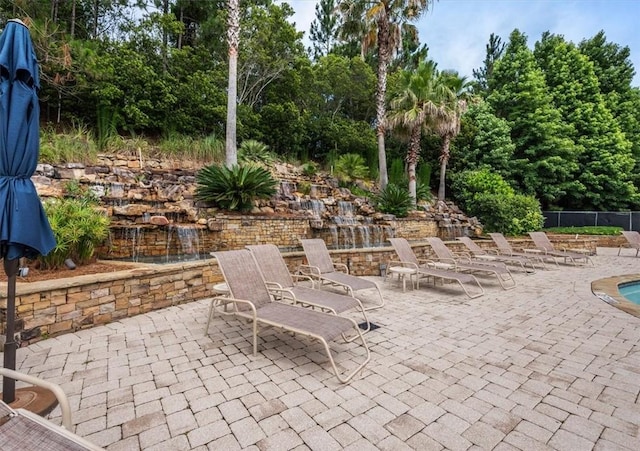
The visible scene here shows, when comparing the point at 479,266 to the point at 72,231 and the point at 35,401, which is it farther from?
the point at 72,231

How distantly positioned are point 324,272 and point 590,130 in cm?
2047

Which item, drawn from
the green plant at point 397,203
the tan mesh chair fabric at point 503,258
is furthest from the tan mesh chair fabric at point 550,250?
the green plant at point 397,203

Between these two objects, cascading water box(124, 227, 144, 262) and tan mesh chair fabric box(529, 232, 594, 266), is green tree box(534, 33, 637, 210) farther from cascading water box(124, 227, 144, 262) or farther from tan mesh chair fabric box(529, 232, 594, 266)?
cascading water box(124, 227, 144, 262)

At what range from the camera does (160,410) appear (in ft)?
7.13

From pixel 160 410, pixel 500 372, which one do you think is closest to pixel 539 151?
pixel 500 372

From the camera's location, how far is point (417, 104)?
13727 millimetres

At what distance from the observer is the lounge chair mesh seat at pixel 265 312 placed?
2.73m

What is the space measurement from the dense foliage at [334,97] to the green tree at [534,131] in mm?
71

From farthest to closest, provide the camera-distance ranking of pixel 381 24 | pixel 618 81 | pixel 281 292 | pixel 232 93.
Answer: pixel 618 81, pixel 381 24, pixel 232 93, pixel 281 292

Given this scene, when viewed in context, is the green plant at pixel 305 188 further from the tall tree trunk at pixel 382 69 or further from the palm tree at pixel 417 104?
the palm tree at pixel 417 104

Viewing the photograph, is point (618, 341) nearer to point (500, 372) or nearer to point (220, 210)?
point (500, 372)

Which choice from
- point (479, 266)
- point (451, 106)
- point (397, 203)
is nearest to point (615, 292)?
point (479, 266)

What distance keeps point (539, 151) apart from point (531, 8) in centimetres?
703

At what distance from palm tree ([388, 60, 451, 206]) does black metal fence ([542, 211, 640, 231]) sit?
29.0ft
